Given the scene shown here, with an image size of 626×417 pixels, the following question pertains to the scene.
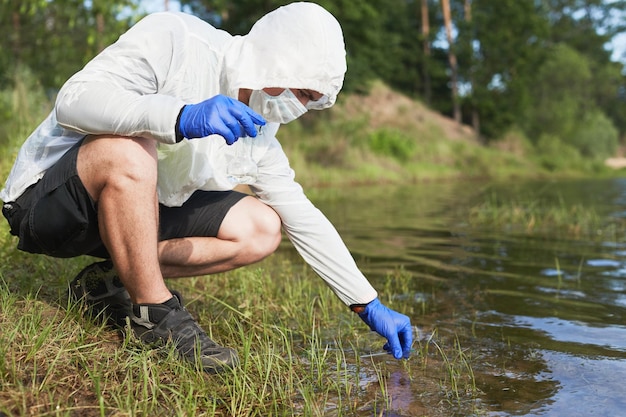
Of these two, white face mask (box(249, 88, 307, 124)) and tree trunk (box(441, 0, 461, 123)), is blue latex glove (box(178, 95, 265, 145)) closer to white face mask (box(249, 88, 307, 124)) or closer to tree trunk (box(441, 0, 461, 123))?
white face mask (box(249, 88, 307, 124))

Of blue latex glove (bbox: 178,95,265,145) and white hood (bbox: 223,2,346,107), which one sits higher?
white hood (bbox: 223,2,346,107)

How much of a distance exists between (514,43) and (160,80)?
31.1m

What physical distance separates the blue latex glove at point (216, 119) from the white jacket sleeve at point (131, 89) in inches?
1.7

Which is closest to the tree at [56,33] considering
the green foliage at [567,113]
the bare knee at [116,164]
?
the bare knee at [116,164]

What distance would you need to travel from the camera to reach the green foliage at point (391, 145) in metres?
20.4

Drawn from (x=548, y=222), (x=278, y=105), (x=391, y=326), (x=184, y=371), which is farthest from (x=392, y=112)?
(x=184, y=371)

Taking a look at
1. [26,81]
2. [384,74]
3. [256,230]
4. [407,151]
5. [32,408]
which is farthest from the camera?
[384,74]

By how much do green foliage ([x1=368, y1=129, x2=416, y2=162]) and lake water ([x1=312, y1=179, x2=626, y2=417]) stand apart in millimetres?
12908

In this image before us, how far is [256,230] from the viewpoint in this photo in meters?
2.70

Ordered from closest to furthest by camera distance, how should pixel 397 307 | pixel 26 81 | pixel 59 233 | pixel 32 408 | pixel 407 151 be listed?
pixel 32 408, pixel 59 233, pixel 397 307, pixel 26 81, pixel 407 151

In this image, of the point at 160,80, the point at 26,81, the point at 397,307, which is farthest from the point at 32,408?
the point at 26,81

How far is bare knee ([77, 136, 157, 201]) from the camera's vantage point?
2.13 meters

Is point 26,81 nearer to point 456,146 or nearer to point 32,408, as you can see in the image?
point 32,408

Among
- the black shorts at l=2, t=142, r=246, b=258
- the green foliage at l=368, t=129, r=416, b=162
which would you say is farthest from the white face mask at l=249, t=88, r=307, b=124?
the green foliage at l=368, t=129, r=416, b=162
